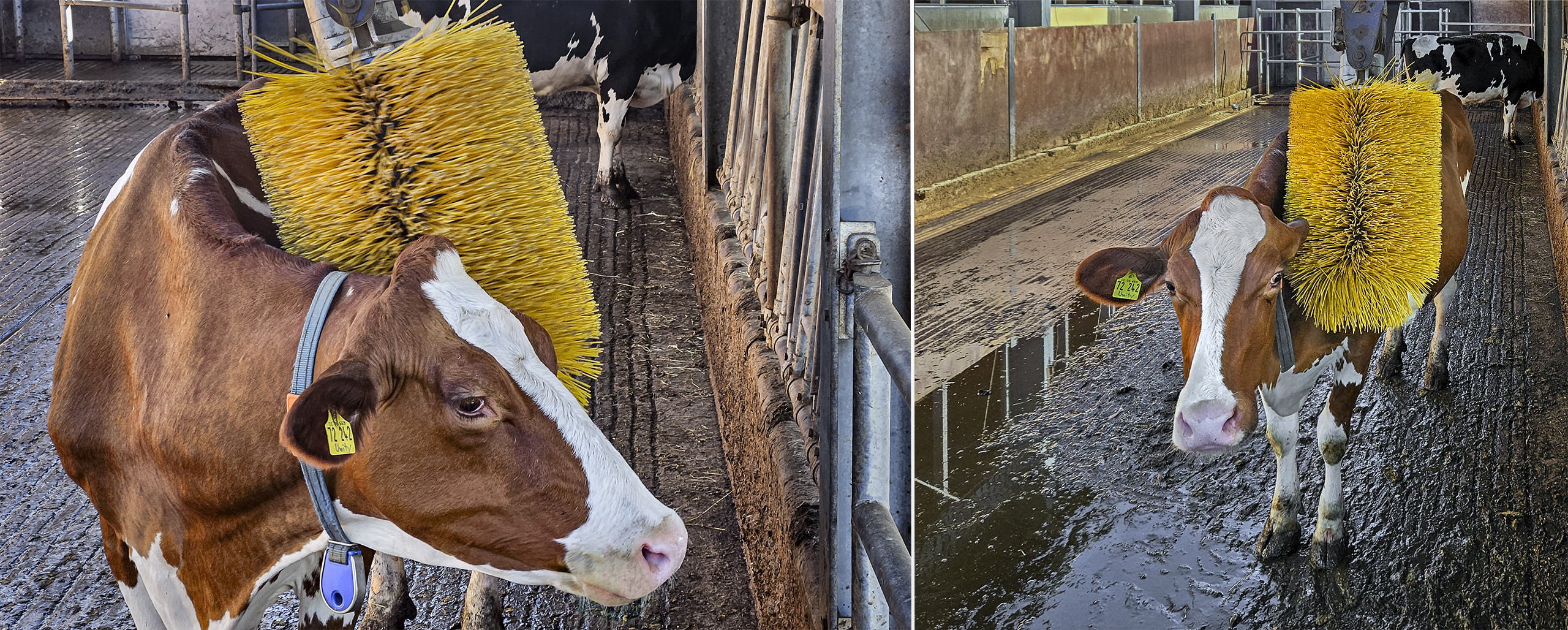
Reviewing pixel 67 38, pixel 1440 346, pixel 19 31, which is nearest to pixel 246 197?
pixel 1440 346

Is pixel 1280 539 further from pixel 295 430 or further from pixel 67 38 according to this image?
pixel 67 38

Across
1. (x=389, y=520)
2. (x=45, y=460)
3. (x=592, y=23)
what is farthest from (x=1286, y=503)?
(x=592, y=23)

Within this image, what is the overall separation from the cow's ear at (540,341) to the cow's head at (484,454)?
12 centimetres

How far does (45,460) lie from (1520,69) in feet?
13.9

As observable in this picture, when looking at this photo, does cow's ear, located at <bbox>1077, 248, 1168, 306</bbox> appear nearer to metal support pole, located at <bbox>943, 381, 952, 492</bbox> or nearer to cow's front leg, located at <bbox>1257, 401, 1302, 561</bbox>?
cow's front leg, located at <bbox>1257, 401, 1302, 561</bbox>

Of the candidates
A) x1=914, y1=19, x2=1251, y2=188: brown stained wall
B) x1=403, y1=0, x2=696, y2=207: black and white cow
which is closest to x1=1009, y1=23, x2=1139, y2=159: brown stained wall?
x1=914, y1=19, x2=1251, y2=188: brown stained wall

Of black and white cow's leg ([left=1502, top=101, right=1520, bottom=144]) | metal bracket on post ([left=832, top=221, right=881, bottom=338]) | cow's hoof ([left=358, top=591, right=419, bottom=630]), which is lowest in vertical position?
cow's hoof ([left=358, top=591, right=419, bottom=630])

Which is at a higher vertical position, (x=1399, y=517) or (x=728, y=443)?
(x=1399, y=517)

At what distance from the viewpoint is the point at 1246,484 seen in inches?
75.2

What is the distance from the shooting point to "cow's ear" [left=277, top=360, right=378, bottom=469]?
4.97 ft

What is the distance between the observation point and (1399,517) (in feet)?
6.06

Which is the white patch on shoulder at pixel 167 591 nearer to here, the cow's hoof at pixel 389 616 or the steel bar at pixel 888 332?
the cow's hoof at pixel 389 616

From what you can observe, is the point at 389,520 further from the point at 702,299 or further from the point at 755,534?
the point at 702,299

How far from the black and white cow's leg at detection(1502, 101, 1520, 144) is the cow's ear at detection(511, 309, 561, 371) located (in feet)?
5.51
